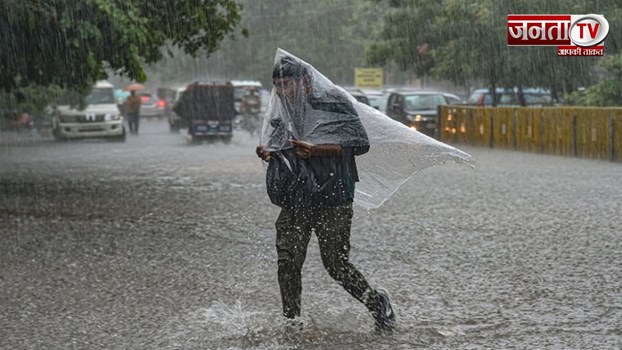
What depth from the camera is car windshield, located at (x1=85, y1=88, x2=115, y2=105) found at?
3972cm

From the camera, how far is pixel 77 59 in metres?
15.8

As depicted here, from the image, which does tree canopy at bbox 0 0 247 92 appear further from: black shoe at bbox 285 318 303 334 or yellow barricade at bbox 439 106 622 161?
yellow barricade at bbox 439 106 622 161

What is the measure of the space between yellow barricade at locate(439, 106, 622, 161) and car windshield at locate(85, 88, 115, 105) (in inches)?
460

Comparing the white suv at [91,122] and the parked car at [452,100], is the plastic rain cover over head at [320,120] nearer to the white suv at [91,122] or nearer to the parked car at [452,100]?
the white suv at [91,122]

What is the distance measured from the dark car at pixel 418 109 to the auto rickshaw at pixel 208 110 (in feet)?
17.1

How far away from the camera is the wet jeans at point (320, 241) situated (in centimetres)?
679

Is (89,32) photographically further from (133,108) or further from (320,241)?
(133,108)

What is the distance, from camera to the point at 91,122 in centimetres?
3834

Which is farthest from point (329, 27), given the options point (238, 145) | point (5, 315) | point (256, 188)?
point (5, 315)

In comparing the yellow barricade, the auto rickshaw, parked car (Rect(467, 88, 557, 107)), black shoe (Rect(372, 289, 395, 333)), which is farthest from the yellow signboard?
black shoe (Rect(372, 289, 395, 333))

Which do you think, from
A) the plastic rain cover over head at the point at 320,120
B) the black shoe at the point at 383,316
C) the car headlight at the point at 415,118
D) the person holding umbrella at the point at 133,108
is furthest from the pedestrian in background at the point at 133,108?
the black shoe at the point at 383,316

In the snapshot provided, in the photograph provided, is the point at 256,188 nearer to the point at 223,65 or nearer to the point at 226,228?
the point at 226,228

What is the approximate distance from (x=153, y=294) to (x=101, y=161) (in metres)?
18.3

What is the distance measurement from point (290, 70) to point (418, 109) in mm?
29585
